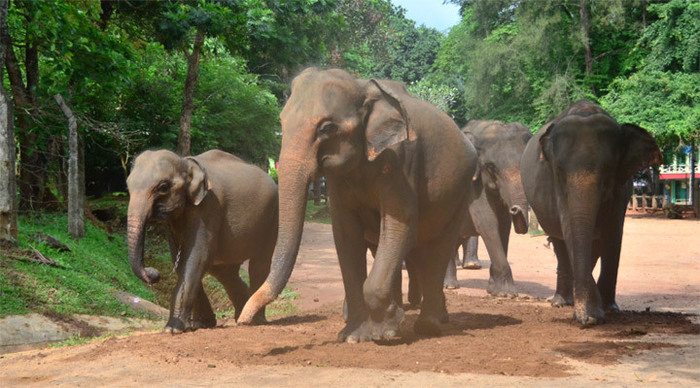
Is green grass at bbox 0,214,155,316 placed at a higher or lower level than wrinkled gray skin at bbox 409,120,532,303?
lower

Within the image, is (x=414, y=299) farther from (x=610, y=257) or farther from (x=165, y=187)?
(x=165, y=187)

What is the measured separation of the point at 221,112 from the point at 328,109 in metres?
22.4

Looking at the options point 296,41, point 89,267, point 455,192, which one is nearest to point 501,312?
point 455,192

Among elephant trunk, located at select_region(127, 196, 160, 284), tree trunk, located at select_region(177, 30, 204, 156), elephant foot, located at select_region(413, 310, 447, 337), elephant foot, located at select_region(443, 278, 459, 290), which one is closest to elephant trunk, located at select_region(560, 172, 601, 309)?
elephant foot, located at select_region(413, 310, 447, 337)

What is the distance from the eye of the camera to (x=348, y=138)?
8234mm

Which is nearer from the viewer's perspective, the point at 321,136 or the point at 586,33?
the point at 321,136

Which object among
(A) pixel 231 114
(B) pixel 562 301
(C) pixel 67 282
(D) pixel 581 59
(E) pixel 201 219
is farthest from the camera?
(D) pixel 581 59

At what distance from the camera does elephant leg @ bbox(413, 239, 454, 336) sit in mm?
9422

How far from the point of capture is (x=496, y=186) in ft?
49.7

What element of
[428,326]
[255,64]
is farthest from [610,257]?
[255,64]

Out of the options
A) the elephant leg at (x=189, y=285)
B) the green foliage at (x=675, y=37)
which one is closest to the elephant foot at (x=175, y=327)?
the elephant leg at (x=189, y=285)

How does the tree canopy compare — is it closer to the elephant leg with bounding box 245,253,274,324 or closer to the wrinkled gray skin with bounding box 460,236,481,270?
the elephant leg with bounding box 245,253,274,324

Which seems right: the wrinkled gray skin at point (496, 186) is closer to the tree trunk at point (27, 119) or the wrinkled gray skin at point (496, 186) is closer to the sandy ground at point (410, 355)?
the sandy ground at point (410, 355)

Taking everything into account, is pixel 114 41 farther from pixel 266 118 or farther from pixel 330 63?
pixel 330 63
